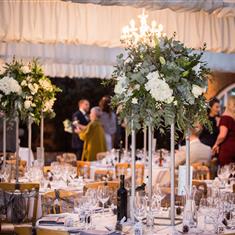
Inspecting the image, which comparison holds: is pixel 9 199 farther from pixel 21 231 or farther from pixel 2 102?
pixel 2 102

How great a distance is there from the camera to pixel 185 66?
230 inches

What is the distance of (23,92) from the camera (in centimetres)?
924

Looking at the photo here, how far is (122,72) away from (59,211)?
63.0 inches

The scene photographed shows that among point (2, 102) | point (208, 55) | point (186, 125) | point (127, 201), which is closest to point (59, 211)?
point (127, 201)

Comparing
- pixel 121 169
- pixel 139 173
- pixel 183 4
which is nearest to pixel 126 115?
pixel 183 4

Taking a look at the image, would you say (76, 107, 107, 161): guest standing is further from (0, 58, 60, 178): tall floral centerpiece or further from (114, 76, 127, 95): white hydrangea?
(114, 76, 127, 95): white hydrangea

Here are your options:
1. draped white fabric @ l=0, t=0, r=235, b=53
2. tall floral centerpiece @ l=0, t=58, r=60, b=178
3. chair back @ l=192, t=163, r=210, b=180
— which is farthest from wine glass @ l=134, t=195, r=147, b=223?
chair back @ l=192, t=163, r=210, b=180

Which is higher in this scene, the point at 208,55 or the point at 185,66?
the point at 208,55

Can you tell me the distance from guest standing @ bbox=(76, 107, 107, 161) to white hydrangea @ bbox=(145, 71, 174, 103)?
8.42m

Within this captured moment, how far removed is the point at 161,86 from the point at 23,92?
12.5ft

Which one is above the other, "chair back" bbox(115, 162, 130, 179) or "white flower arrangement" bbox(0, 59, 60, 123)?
"white flower arrangement" bbox(0, 59, 60, 123)

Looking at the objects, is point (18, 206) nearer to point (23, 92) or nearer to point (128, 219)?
point (128, 219)

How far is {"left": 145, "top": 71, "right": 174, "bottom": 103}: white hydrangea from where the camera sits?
5707 mm

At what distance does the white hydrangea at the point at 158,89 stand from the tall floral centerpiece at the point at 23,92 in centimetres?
347
